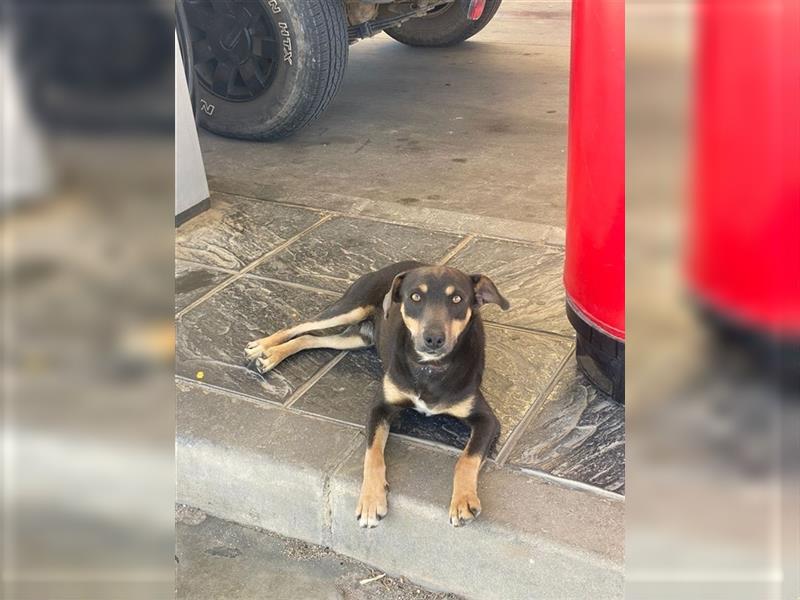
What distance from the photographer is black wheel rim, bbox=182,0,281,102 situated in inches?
210

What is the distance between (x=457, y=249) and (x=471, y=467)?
1.84 metres

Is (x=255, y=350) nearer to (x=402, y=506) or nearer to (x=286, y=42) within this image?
(x=402, y=506)

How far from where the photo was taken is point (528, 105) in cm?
671

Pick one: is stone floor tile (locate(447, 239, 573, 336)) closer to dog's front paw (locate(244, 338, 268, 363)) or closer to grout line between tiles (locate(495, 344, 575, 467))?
grout line between tiles (locate(495, 344, 575, 467))

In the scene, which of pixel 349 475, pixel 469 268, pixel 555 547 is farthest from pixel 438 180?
pixel 555 547

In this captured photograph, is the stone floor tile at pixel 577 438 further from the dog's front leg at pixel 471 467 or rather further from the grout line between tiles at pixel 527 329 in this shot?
the grout line between tiles at pixel 527 329

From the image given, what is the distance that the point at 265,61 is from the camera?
548 cm

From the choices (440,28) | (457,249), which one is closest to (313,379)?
(457,249)
